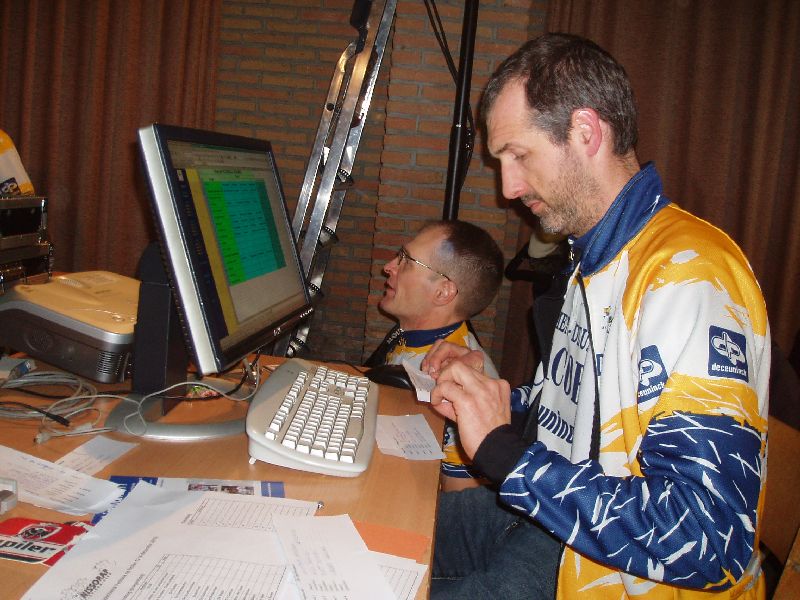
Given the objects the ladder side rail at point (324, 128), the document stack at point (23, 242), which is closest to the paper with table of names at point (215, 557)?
the document stack at point (23, 242)

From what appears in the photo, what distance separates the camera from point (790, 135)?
114 inches

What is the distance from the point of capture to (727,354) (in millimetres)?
751

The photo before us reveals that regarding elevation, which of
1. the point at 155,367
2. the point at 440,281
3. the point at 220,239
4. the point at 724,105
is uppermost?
the point at 724,105

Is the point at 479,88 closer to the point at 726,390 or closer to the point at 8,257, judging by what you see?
the point at 8,257

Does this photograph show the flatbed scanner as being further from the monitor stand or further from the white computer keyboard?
the white computer keyboard

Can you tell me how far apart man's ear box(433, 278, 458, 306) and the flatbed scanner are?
92cm

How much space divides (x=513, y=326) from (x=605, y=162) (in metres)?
2.11

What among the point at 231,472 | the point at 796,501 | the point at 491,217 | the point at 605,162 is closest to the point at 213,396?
the point at 231,472

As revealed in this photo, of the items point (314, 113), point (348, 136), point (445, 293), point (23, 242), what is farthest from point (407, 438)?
point (314, 113)

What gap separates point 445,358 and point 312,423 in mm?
385

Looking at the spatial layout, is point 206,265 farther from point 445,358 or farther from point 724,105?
point 724,105

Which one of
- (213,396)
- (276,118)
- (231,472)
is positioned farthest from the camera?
(276,118)

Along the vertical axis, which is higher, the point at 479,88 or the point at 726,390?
the point at 479,88

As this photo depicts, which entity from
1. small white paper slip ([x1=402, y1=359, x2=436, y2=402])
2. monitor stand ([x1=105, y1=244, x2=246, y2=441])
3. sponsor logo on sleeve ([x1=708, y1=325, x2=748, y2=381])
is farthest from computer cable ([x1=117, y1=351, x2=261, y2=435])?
sponsor logo on sleeve ([x1=708, y1=325, x2=748, y2=381])
